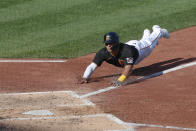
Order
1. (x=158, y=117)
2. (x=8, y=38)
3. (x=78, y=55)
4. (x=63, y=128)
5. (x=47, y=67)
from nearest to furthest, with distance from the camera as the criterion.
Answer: (x=63, y=128) → (x=158, y=117) → (x=47, y=67) → (x=78, y=55) → (x=8, y=38)

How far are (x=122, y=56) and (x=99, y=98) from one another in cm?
135

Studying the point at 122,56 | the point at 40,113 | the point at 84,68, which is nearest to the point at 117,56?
the point at 122,56

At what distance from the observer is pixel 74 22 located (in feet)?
44.3

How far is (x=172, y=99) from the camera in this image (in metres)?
7.53

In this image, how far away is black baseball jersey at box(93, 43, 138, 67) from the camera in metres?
8.54

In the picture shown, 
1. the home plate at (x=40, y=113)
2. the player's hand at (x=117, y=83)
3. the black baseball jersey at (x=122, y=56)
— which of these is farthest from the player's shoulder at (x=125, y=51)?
the home plate at (x=40, y=113)

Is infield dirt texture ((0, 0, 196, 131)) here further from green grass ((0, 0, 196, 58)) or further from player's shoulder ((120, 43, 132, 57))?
player's shoulder ((120, 43, 132, 57))

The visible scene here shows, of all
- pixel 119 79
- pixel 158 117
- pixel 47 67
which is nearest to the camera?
pixel 158 117

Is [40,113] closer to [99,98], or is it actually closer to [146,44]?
[99,98]

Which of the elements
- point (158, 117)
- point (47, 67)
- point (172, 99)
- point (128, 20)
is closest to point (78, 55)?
point (47, 67)

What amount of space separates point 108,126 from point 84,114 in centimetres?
69

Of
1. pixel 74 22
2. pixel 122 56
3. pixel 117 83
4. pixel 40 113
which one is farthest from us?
pixel 74 22

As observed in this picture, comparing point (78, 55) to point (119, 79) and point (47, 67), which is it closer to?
point (47, 67)

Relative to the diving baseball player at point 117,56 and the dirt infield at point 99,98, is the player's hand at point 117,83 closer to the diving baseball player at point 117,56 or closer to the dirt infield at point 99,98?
the diving baseball player at point 117,56
